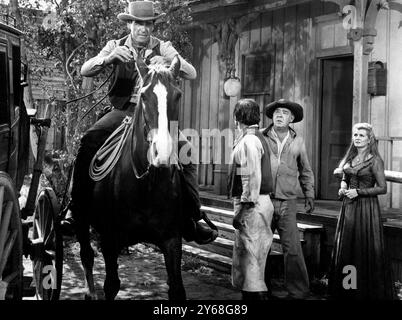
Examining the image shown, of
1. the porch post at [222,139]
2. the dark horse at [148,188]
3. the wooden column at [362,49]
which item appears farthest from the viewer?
the porch post at [222,139]

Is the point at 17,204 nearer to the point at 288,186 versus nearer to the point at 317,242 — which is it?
the point at 288,186

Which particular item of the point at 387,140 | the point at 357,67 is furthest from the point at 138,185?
the point at 387,140

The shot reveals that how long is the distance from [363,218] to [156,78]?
2980 mm

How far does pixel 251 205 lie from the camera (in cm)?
592

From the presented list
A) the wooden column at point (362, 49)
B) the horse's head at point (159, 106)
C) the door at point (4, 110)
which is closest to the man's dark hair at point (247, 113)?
the horse's head at point (159, 106)

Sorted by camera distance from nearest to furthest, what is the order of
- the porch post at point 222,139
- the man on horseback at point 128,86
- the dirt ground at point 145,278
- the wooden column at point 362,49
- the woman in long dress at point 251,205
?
the man on horseback at point 128,86, the woman in long dress at point 251,205, the dirt ground at point 145,278, the wooden column at point 362,49, the porch post at point 222,139

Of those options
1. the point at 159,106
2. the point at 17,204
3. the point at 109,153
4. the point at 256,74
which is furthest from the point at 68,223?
the point at 256,74

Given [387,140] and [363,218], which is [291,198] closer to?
[363,218]

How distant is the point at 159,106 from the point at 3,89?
142cm

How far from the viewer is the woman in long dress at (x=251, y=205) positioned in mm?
5852

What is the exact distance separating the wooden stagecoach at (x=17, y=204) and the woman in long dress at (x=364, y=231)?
3028 millimetres

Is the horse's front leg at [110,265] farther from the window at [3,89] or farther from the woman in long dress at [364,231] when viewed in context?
the woman in long dress at [364,231]

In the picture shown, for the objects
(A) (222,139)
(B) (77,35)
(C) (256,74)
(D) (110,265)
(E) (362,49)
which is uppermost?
(B) (77,35)

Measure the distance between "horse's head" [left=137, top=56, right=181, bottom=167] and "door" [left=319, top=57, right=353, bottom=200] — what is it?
659cm
